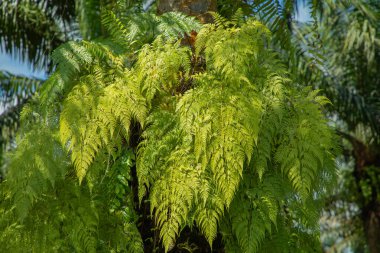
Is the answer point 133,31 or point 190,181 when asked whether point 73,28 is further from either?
point 190,181

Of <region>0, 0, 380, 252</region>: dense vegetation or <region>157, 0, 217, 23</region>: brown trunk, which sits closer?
<region>0, 0, 380, 252</region>: dense vegetation

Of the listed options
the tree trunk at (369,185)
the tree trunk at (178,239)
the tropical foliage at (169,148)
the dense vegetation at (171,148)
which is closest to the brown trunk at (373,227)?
the tree trunk at (369,185)

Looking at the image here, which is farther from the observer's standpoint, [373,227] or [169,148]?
[373,227]

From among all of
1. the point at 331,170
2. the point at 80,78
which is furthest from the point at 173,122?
the point at 331,170

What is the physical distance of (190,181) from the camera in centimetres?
255

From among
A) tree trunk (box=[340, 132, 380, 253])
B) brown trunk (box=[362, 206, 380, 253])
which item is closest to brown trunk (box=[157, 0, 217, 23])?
tree trunk (box=[340, 132, 380, 253])

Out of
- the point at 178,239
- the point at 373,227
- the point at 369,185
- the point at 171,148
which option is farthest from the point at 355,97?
the point at 171,148

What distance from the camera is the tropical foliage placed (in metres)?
2.60

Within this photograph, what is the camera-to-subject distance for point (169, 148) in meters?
2.71

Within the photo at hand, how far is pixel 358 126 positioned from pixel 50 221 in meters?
9.17

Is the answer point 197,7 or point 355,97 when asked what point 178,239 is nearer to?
point 197,7

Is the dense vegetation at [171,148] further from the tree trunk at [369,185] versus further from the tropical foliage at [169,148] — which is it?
the tree trunk at [369,185]

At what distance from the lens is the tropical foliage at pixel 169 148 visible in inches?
102

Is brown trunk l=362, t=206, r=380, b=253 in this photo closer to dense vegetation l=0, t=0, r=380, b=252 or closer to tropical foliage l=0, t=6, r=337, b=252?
dense vegetation l=0, t=0, r=380, b=252
